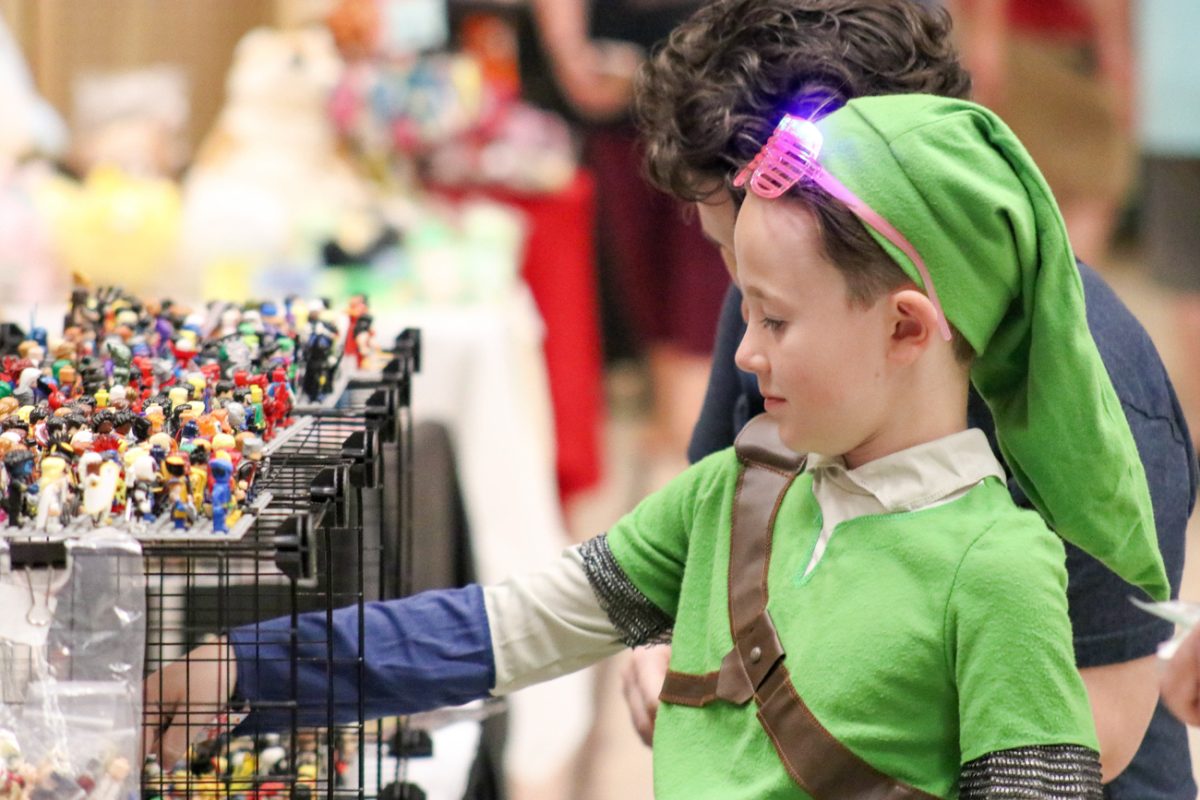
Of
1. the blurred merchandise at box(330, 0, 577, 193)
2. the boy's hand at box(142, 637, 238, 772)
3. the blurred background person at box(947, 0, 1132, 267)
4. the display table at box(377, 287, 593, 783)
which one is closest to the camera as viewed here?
the boy's hand at box(142, 637, 238, 772)

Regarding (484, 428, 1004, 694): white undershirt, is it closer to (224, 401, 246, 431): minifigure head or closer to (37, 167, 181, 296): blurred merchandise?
(224, 401, 246, 431): minifigure head

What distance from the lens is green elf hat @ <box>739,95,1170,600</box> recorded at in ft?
3.03

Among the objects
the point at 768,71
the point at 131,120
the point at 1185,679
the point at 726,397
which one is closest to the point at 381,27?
the point at 131,120

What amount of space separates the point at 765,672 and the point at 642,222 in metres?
3.67

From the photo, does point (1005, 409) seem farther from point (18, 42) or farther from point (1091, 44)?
point (1091, 44)

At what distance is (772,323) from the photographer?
964 millimetres

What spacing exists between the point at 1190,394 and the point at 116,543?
12.6 feet

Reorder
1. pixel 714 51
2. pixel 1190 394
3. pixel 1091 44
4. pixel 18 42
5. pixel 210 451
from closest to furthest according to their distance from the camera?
1. pixel 210 451
2. pixel 714 51
3. pixel 18 42
4. pixel 1190 394
5. pixel 1091 44

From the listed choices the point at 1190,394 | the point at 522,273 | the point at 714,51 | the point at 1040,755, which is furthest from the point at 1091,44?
the point at 1040,755

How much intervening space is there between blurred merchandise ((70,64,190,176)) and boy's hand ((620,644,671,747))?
240 centimetres

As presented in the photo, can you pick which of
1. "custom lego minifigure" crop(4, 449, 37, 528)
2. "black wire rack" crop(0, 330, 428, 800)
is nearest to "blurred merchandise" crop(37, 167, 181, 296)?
"black wire rack" crop(0, 330, 428, 800)

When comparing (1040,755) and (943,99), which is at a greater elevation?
(943,99)

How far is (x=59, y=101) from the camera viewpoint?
3740 millimetres

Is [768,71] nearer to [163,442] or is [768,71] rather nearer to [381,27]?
[163,442]
